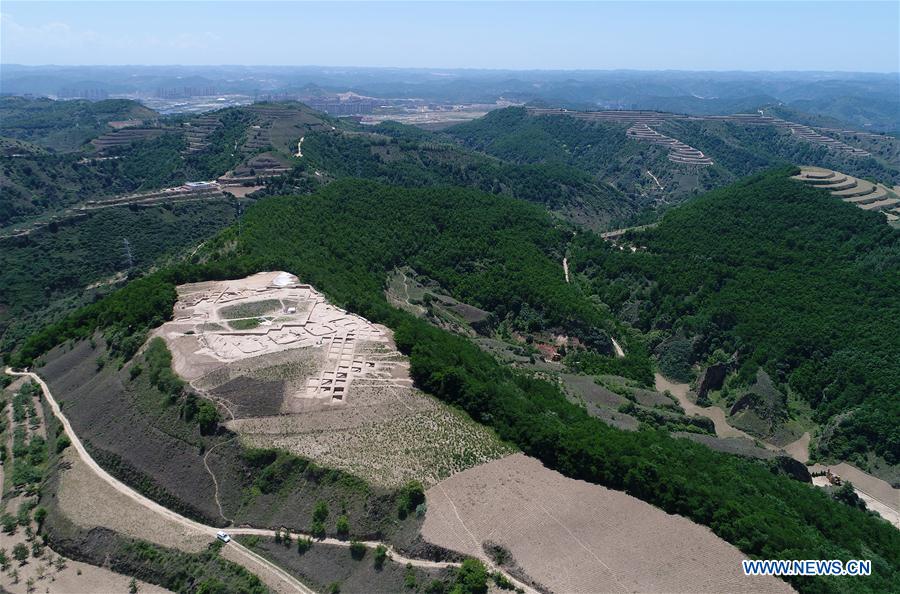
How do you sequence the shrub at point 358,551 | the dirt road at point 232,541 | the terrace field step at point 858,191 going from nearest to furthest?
the dirt road at point 232,541
the shrub at point 358,551
the terrace field step at point 858,191

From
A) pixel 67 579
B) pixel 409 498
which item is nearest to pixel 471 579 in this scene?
pixel 409 498

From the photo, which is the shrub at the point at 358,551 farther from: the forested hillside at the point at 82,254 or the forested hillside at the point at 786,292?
the forested hillside at the point at 82,254

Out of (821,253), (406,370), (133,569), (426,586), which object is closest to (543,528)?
(426,586)

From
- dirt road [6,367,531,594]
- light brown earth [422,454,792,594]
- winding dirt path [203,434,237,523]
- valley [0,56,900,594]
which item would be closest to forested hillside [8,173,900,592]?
valley [0,56,900,594]

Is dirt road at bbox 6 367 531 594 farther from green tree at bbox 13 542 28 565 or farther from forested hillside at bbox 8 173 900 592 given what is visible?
forested hillside at bbox 8 173 900 592

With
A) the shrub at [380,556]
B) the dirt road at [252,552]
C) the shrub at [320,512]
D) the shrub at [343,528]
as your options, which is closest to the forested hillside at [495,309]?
the dirt road at [252,552]

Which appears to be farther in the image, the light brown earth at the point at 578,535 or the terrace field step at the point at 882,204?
the terrace field step at the point at 882,204

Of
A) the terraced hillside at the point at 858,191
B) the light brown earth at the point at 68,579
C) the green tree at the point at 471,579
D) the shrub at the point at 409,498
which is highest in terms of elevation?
the terraced hillside at the point at 858,191
